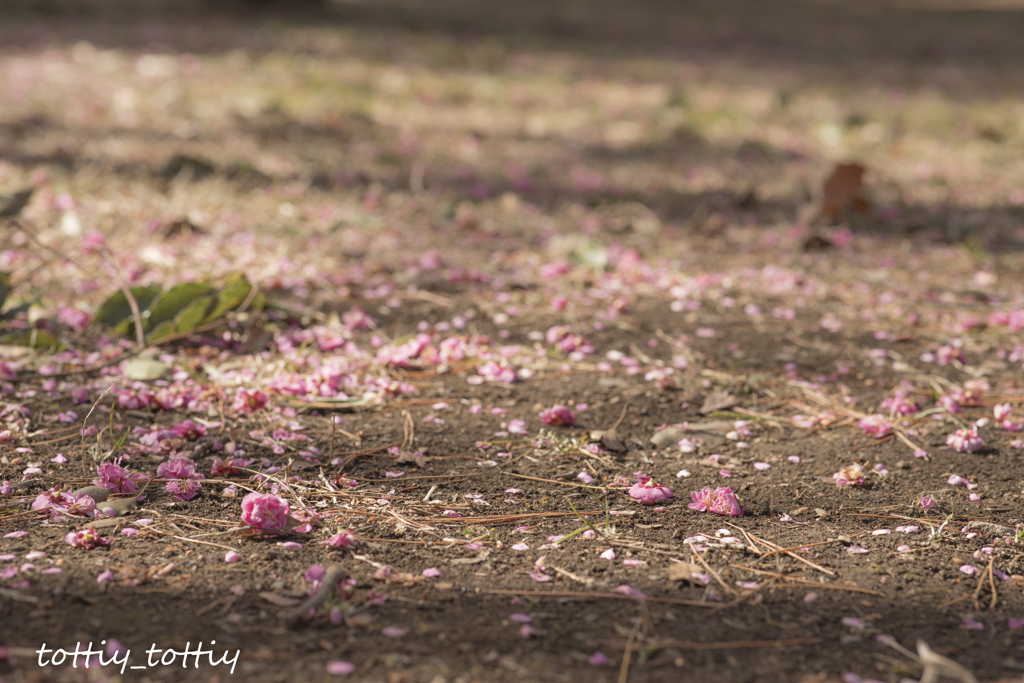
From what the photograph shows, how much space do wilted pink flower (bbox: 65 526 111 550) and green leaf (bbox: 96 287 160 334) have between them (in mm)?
1402

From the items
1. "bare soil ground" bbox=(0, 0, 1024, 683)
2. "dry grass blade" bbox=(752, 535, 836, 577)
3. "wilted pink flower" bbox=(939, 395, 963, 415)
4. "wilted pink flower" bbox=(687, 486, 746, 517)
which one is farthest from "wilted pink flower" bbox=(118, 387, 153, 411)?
"wilted pink flower" bbox=(939, 395, 963, 415)

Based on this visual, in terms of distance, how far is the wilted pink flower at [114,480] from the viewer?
229cm

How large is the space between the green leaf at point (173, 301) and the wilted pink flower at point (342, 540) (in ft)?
5.09

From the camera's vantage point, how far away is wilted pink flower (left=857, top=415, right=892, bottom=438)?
279cm

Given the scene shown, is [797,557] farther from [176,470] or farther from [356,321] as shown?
[356,321]

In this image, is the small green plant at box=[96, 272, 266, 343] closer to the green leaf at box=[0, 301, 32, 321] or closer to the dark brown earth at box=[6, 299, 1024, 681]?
the green leaf at box=[0, 301, 32, 321]

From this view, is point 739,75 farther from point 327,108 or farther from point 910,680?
point 910,680

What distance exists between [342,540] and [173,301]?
1613 millimetres

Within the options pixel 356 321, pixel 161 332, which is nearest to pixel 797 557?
pixel 356 321

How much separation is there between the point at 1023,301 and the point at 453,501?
9.90 feet

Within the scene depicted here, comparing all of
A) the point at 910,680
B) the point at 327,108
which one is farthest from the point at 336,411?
the point at 327,108

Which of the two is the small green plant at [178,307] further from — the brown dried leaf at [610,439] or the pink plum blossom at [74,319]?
the brown dried leaf at [610,439]

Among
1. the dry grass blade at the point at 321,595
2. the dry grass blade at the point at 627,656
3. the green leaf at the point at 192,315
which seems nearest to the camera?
the dry grass blade at the point at 627,656

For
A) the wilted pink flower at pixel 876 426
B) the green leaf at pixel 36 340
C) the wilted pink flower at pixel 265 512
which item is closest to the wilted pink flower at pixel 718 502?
the wilted pink flower at pixel 876 426
